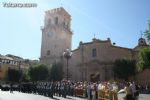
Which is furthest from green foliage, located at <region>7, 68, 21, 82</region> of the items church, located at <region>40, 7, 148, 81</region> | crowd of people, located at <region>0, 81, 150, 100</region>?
crowd of people, located at <region>0, 81, 150, 100</region>

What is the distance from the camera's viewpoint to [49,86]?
28.2 m

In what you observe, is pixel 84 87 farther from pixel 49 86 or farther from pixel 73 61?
pixel 73 61

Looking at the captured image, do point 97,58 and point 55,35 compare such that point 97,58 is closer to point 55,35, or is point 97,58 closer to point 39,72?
point 55,35

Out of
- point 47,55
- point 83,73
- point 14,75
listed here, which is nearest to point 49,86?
point 83,73

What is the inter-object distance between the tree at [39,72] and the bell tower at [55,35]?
320cm

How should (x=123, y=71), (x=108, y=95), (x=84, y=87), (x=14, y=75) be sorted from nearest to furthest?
(x=108, y=95) → (x=84, y=87) → (x=123, y=71) → (x=14, y=75)

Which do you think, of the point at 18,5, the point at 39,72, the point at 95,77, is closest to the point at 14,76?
the point at 39,72

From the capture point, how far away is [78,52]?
182 feet

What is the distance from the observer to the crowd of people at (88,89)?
54.5 ft

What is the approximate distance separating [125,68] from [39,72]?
55.3ft

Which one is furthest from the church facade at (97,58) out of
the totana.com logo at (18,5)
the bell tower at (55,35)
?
the totana.com logo at (18,5)

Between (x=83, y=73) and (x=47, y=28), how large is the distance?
1220 cm

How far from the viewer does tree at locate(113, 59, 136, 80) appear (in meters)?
46.8

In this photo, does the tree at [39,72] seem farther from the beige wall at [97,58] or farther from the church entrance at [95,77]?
the church entrance at [95,77]
